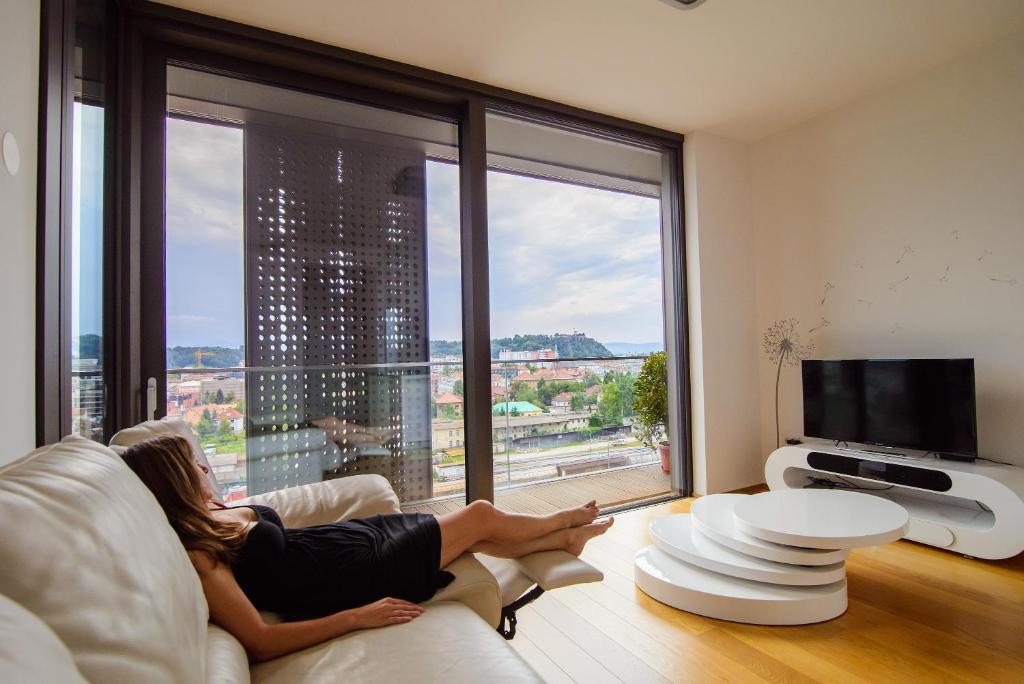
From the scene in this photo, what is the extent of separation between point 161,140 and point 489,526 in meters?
2.26

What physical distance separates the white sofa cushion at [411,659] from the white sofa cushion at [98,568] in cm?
33

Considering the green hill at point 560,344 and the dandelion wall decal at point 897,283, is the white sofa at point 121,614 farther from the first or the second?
the dandelion wall decal at point 897,283

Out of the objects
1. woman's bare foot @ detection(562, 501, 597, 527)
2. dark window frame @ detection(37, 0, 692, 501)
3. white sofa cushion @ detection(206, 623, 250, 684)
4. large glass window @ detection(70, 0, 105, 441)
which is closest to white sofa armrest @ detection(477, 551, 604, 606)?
woman's bare foot @ detection(562, 501, 597, 527)

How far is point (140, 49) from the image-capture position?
2.38 meters

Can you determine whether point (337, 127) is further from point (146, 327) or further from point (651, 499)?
point (651, 499)

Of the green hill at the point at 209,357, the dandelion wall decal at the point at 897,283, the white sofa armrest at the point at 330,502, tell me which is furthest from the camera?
the dandelion wall decal at the point at 897,283

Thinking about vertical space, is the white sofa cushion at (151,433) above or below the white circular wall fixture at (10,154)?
below

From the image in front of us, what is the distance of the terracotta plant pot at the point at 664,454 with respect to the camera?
4.12 m

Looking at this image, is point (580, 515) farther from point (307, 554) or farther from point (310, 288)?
point (310, 288)

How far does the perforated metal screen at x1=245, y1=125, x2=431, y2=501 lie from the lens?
2.60 meters

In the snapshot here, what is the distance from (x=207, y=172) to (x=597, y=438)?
3.03 metres

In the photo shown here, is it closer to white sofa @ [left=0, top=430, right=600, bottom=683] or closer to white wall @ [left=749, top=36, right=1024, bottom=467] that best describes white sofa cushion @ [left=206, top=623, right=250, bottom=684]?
white sofa @ [left=0, top=430, right=600, bottom=683]

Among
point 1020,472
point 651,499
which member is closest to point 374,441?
point 651,499

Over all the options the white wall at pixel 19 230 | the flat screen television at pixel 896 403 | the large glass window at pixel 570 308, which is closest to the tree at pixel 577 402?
Result: the large glass window at pixel 570 308
